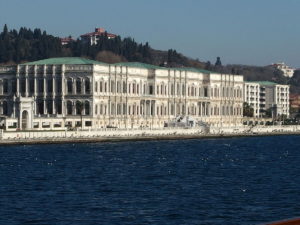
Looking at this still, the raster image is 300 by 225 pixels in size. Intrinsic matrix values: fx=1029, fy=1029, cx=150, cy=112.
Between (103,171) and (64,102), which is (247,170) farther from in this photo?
(64,102)

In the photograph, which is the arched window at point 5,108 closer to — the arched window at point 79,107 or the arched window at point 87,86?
the arched window at point 79,107

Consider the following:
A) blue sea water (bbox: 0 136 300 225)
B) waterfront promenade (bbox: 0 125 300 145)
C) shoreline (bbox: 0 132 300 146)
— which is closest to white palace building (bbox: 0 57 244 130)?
waterfront promenade (bbox: 0 125 300 145)

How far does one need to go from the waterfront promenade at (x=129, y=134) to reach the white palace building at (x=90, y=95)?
7617 mm

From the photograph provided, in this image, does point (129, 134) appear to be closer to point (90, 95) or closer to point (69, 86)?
point (90, 95)

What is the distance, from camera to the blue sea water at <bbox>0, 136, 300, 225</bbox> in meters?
42.4

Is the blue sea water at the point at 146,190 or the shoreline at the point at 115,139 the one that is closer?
the blue sea water at the point at 146,190

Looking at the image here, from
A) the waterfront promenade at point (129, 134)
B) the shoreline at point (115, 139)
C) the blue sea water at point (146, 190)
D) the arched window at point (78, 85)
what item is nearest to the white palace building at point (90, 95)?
the arched window at point (78, 85)

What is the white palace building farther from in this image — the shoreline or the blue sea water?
the blue sea water

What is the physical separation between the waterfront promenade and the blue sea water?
89.1 feet

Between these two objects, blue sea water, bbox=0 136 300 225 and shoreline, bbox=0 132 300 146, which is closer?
blue sea water, bbox=0 136 300 225

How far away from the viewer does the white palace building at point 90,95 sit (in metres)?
148

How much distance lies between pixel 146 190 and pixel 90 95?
334 ft

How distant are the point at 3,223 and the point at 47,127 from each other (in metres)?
102

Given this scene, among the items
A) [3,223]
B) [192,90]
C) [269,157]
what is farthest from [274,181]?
[192,90]
